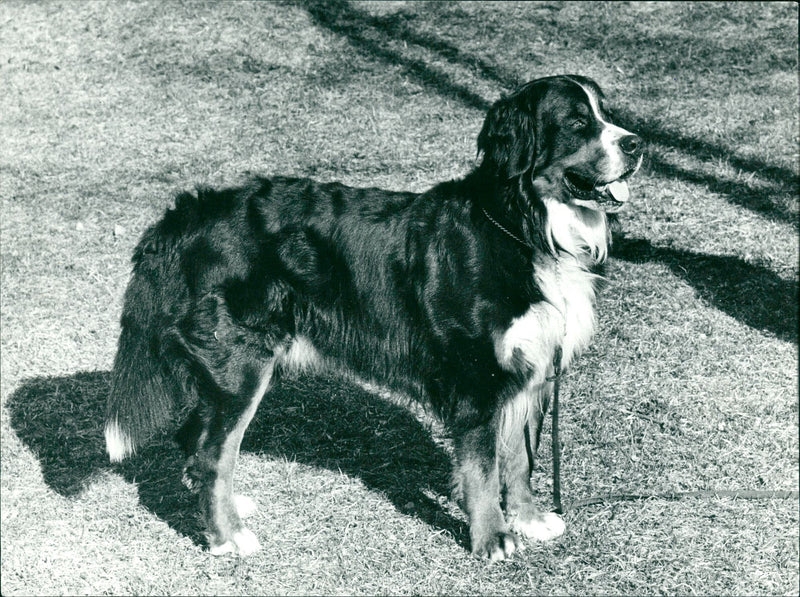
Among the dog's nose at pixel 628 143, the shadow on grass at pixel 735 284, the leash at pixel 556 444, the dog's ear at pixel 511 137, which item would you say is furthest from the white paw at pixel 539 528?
the shadow on grass at pixel 735 284

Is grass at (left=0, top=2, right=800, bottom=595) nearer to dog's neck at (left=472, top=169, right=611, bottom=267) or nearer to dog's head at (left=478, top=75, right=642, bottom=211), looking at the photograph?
dog's neck at (left=472, top=169, right=611, bottom=267)

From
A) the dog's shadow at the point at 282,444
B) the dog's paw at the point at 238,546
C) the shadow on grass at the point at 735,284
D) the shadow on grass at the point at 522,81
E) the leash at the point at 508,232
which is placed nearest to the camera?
A: the leash at the point at 508,232

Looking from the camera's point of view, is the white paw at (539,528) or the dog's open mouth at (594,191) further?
the white paw at (539,528)

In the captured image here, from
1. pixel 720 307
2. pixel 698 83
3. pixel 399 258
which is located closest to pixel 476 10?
pixel 698 83

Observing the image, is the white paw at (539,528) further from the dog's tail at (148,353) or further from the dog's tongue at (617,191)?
the dog's tail at (148,353)

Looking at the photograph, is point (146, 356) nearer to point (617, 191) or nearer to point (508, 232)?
point (508, 232)

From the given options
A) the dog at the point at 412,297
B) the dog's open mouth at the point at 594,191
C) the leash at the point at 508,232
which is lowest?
the dog at the point at 412,297

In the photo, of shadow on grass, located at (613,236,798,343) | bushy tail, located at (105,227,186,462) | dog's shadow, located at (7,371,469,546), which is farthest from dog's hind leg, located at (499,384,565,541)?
shadow on grass, located at (613,236,798,343)

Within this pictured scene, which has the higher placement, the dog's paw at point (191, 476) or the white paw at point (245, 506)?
the dog's paw at point (191, 476)
